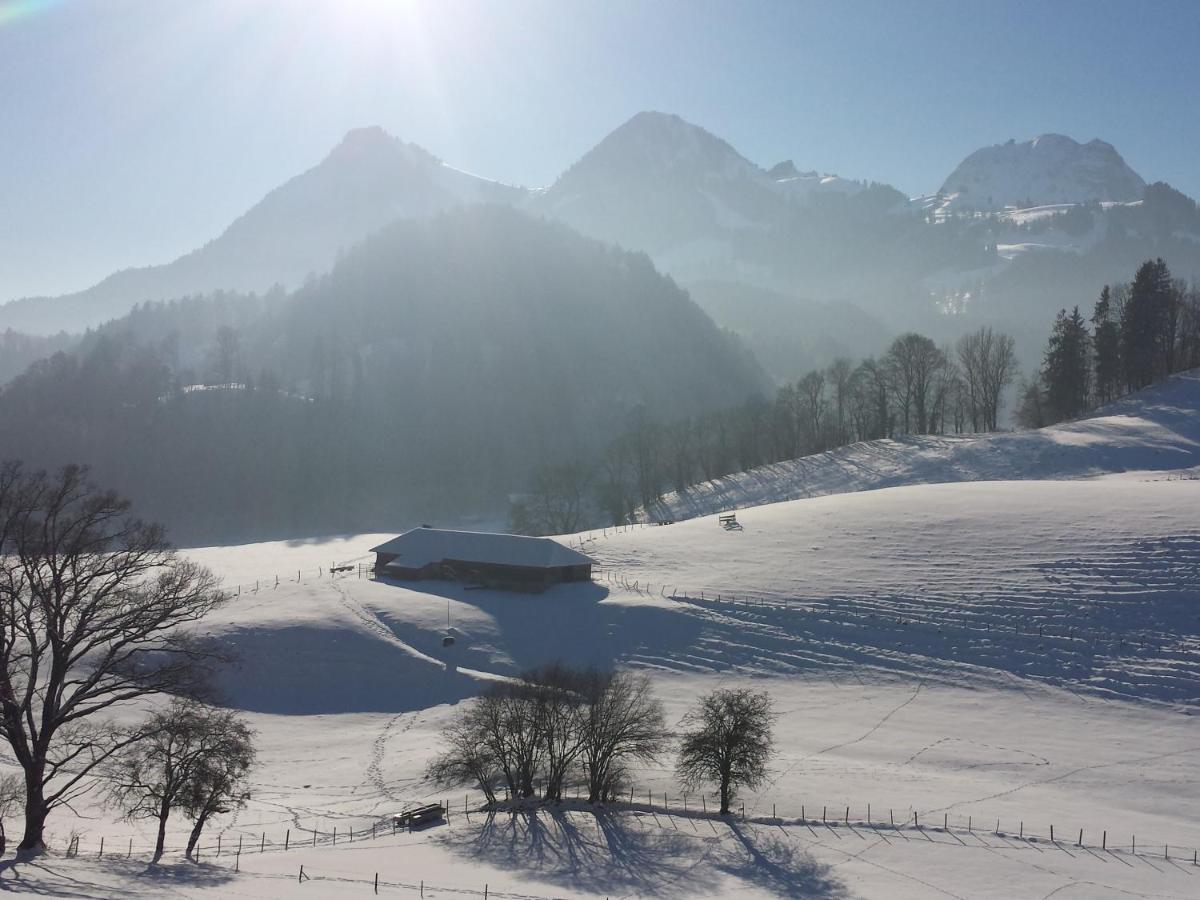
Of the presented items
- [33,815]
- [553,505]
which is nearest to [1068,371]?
[553,505]

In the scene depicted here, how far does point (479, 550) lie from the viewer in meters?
58.5

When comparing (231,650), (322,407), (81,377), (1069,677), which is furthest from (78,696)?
(81,377)

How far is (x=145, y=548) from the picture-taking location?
20719 millimetres

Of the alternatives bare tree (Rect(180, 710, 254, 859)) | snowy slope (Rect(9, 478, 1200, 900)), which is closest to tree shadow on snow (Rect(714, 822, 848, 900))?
snowy slope (Rect(9, 478, 1200, 900))

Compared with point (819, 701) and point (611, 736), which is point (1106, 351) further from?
point (611, 736)

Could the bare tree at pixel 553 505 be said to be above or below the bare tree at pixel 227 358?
below

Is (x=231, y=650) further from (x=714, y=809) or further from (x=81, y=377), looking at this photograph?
(x=81, y=377)

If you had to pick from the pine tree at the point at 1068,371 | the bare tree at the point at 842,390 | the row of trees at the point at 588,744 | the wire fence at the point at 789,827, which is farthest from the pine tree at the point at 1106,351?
the row of trees at the point at 588,744

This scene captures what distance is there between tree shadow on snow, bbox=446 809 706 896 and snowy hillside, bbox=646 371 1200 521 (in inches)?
2258

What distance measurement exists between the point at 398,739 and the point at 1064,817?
26.1 m

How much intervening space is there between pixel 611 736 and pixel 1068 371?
293 ft

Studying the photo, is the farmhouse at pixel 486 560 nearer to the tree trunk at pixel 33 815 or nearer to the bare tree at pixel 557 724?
the bare tree at pixel 557 724

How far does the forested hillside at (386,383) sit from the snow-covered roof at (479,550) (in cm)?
4659

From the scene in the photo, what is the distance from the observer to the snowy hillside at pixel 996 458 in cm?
7319
